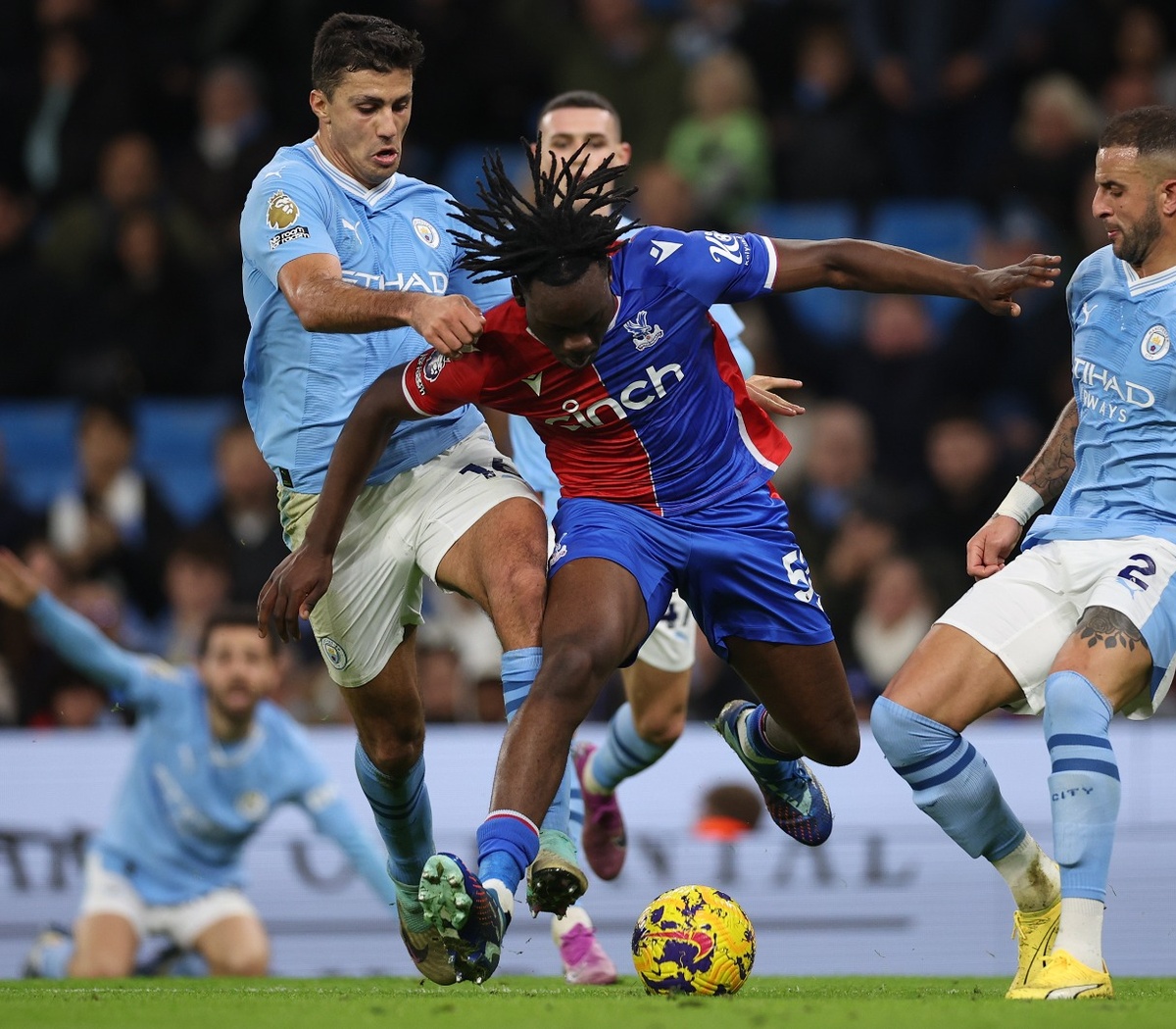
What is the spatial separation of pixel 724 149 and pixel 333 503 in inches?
311

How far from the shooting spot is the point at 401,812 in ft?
22.8

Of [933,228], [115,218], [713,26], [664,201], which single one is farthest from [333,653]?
[713,26]

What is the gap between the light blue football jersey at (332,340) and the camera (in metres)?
6.36

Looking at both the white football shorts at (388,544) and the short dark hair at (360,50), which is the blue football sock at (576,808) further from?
the short dark hair at (360,50)

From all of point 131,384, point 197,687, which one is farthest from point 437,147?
point 197,687

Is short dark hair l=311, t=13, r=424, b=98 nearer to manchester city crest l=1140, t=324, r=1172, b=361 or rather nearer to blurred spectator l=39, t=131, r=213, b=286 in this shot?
manchester city crest l=1140, t=324, r=1172, b=361

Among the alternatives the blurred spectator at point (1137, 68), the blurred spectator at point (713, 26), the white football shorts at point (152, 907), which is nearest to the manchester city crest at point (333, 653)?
the white football shorts at point (152, 907)

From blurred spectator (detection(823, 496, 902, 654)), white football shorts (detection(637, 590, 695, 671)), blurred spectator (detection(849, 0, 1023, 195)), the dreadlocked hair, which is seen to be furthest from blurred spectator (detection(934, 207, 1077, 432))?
the dreadlocked hair

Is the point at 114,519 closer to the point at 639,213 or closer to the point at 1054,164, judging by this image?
the point at 639,213

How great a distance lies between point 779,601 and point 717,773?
3.17 m

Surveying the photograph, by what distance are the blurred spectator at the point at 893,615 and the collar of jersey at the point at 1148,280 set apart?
13.8 ft

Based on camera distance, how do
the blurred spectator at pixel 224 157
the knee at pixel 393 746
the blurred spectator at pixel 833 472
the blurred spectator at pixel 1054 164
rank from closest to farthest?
the knee at pixel 393 746 → the blurred spectator at pixel 833 472 → the blurred spectator at pixel 1054 164 → the blurred spectator at pixel 224 157

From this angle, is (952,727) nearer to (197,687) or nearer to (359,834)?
(359,834)

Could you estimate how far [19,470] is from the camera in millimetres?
13812
